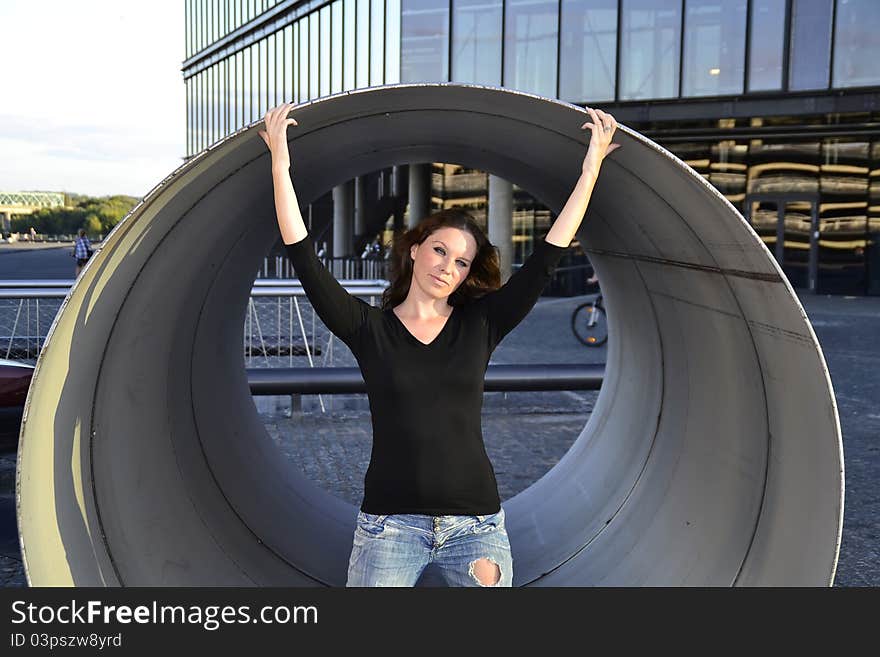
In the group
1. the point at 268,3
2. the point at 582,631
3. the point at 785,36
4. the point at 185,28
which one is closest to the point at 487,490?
the point at 582,631

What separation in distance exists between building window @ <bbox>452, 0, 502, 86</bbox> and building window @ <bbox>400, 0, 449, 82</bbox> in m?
0.34

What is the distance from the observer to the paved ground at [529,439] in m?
5.47

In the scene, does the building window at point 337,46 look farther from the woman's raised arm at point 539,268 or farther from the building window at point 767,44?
the woman's raised arm at point 539,268

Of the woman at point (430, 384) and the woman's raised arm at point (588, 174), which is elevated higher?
the woman's raised arm at point (588, 174)

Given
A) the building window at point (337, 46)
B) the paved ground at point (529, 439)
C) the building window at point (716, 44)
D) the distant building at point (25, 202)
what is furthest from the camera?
the distant building at point (25, 202)

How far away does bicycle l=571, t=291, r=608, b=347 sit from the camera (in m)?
14.1

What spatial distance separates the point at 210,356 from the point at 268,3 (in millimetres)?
34833

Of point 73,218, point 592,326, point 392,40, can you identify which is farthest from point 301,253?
point 73,218

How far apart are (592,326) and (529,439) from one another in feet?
21.1

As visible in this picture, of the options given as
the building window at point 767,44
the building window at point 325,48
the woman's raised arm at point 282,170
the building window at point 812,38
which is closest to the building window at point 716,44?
the building window at point 767,44

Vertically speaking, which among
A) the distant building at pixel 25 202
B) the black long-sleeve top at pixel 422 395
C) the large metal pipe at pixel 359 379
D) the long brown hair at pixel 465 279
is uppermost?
the distant building at pixel 25 202

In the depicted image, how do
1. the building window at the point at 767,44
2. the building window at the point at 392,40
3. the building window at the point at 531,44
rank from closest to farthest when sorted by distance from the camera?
1. the building window at the point at 767,44
2. the building window at the point at 531,44
3. the building window at the point at 392,40

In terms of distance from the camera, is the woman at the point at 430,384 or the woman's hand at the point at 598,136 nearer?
the woman at the point at 430,384

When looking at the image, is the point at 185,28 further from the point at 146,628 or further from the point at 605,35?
the point at 146,628
